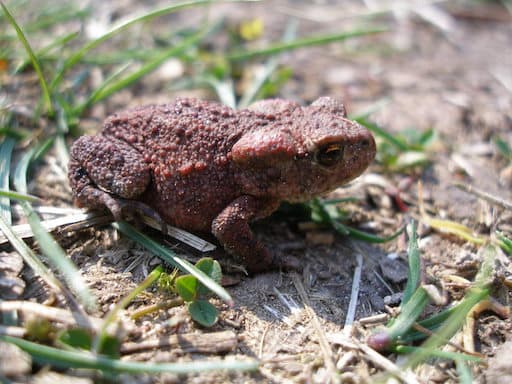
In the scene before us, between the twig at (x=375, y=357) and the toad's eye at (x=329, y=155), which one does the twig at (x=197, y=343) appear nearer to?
the twig at (x=375, y=357)

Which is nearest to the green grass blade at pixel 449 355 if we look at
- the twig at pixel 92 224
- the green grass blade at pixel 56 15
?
the twig at pixel 92 224

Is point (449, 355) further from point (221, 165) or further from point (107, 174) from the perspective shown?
point (107, 174)

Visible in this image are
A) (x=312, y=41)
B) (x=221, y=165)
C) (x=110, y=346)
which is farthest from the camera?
(x=312, y=41)

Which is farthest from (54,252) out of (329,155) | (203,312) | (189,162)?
(329,155)

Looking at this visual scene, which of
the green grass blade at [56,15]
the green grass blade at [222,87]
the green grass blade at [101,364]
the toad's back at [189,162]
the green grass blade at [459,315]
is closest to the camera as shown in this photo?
the green grass blade at [101,364]

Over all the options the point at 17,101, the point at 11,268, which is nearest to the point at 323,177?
the point at 11,268

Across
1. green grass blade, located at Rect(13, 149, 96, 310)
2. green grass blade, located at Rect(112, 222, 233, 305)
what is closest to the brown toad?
green grass blade, located at Rect(112, 222, 233, 305)
